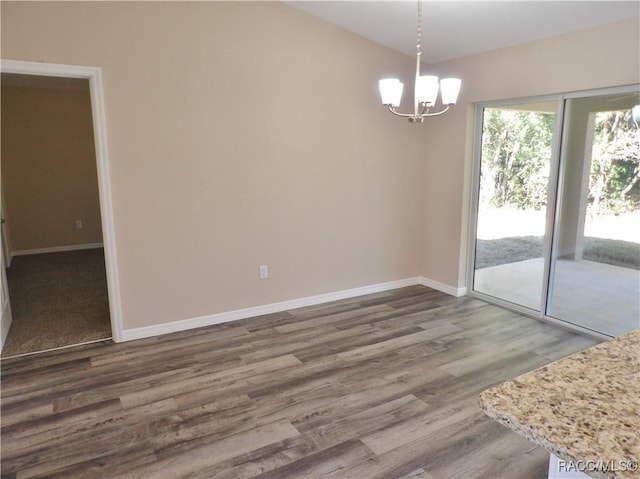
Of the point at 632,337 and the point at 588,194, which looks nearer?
the point at 632,337

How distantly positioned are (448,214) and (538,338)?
1.60 meters

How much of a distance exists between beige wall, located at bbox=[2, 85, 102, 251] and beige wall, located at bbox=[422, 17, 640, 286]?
545 centimetres

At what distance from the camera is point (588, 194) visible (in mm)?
3562

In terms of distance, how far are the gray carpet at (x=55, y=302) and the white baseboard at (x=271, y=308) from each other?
37cm

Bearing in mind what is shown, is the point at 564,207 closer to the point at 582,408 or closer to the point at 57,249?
the point at 582,408

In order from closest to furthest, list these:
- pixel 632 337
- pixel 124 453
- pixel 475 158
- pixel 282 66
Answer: pixel 632 337
pixel 124 453
pixel 282 66
pixel 475 158

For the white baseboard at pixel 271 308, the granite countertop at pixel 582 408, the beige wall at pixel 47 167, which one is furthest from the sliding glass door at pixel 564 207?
the beige wall at pixel 47 167

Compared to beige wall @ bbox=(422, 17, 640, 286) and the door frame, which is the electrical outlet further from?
beige wall @ bbox=(422, 17, 640, 286)

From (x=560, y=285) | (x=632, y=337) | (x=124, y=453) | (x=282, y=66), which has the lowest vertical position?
(x=124, y=453)

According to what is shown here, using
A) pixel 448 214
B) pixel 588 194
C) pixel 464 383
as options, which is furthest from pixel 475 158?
pixel 464 383

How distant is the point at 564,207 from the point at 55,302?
16.4 ft

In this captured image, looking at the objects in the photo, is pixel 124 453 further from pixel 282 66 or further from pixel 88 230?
pixel 88 230

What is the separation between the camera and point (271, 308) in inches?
166

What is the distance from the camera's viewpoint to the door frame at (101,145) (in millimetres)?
2965
